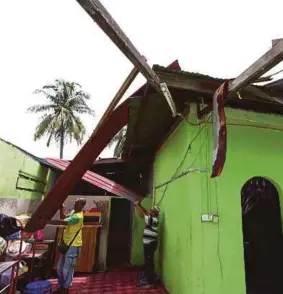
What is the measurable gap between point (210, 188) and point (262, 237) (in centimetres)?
232

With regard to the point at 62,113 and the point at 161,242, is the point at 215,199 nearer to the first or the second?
the point at 161,242

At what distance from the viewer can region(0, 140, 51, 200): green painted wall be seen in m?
6.56

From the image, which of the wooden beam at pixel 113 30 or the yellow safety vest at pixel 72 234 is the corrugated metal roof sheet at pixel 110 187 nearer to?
the yellow safety vest at pixel 72 234

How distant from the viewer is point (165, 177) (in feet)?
21.7

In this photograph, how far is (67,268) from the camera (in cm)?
516

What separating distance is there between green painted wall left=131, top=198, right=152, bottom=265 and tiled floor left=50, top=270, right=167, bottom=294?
80 centimetres

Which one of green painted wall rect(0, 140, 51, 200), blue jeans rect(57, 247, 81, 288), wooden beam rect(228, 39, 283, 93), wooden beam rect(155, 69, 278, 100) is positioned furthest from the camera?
green painted wall rect(0, 140, 51, 200)

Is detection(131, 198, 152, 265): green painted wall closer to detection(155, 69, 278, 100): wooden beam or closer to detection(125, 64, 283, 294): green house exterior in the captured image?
detection(125, 64, 283, 294): green house exterior

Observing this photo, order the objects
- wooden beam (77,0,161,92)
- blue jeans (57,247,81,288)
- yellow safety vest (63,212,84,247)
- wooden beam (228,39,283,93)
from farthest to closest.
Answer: yellow safety vest (63,212,84,247) → blue jeans (57,247,81,288) → wooden beam (228,39,283,93) → wooden beam (77,0,161,92)

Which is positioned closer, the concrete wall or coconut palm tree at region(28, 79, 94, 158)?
the concrete wall

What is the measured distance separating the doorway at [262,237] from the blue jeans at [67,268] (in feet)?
12.5

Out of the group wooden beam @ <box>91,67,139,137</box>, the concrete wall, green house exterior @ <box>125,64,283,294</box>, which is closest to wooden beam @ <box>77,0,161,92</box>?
wooden beam @ <box>91,67,139,137</box>

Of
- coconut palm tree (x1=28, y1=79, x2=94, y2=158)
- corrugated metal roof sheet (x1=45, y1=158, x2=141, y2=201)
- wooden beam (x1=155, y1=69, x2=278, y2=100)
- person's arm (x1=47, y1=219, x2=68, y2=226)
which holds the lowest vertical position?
person's arm (x1=47, y1=219, x2=68, y2=226)

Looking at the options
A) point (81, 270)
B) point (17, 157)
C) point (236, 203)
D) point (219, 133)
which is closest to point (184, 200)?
point (236, 203)
